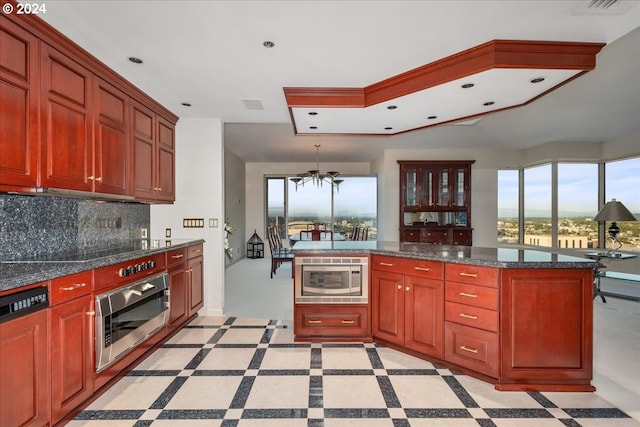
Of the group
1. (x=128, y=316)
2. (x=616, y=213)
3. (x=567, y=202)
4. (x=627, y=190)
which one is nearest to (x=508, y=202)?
(x=567, y=202)

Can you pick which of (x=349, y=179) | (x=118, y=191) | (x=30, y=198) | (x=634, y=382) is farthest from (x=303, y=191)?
(x=634, y=382)

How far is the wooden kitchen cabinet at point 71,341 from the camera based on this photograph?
1.70 m

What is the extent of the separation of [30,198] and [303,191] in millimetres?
6653

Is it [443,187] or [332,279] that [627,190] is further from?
[332,279]

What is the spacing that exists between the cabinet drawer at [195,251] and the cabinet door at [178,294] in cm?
17

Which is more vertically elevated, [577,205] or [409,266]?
[577,205]

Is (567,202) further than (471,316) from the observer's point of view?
Yes

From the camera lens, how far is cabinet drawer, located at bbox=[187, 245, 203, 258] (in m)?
3.44

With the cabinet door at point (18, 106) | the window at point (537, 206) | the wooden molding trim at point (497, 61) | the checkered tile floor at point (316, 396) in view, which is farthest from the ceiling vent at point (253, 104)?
the window at point (537, 206)

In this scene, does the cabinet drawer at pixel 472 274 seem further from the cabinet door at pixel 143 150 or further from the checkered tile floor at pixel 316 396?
the cabinet door at pixel 143 150

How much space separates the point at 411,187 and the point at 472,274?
441cm

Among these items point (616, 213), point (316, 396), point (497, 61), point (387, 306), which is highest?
point (497, 61)

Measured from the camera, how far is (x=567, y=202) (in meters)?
6.41

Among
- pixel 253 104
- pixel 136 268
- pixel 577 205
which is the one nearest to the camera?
pixel 136 268
